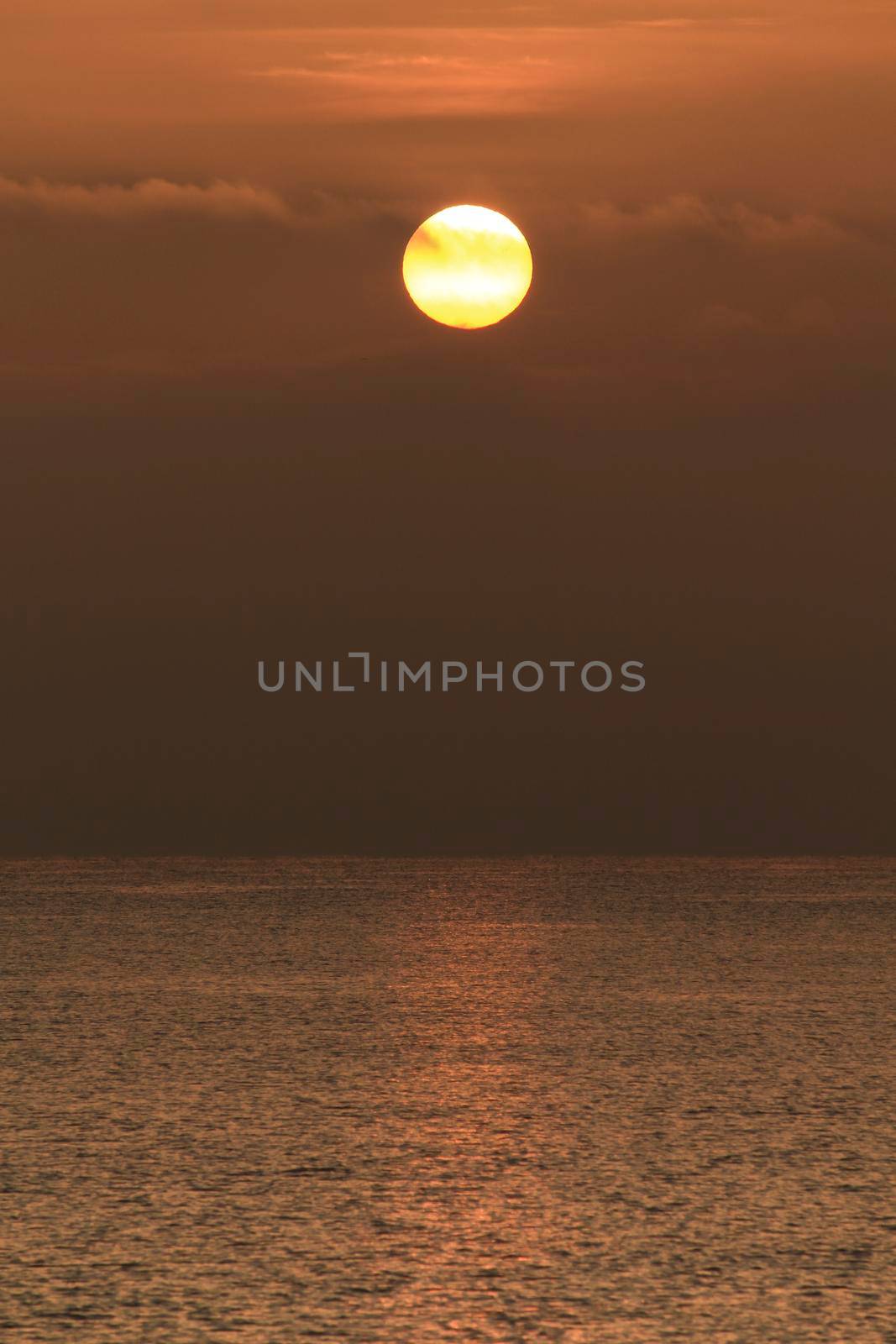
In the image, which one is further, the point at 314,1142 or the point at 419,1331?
the point at 314,1142

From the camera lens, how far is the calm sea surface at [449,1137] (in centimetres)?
429

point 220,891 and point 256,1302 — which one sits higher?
point 220,891

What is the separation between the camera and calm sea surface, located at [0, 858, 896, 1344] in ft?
14.1

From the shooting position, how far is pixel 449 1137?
6102 mm

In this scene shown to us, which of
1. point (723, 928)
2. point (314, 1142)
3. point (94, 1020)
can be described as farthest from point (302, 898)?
point (314, 1142)

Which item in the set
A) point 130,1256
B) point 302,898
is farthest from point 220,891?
point 130,1256

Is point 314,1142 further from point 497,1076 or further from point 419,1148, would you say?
point 497,1076

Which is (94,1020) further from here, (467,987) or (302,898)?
(302,898)

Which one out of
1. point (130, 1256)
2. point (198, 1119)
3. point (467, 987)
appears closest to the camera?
A: point (130, 1256)

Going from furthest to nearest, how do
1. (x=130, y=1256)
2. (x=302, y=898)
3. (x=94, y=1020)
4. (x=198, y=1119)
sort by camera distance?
(x=302, y=898)
(x=94, y=1020)
(x=198, y=1119)
(x=130, y=1256)

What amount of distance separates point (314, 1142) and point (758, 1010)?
3730 millimetres

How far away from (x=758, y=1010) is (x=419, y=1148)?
143 inches

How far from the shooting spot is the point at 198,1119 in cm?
639

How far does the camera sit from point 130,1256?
4.67m
